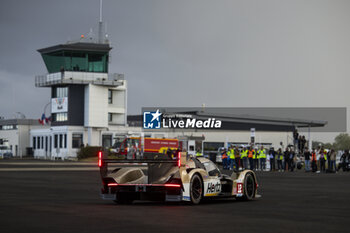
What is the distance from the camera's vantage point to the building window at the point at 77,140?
265 ft

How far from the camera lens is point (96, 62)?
3100 inches

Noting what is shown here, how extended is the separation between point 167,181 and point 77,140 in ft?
219

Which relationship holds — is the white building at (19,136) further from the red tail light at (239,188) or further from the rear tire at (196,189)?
the rear tire at (196,189)

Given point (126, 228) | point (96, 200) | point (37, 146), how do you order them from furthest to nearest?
1. point (37, 146)
2. point (96, 200)
3. point (126, 228)

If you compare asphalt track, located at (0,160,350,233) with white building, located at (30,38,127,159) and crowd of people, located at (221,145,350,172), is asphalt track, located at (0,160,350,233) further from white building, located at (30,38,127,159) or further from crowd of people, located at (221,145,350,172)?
white building, located at (30,38,127,159)

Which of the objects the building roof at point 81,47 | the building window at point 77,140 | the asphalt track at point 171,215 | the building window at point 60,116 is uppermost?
the building roof at point 81,47

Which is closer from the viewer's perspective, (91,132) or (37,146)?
(91,132)

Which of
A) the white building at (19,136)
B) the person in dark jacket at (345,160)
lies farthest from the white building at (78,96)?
the person in dark jacket at (345,160)

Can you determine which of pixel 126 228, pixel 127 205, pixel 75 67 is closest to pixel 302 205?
pixel 127 205

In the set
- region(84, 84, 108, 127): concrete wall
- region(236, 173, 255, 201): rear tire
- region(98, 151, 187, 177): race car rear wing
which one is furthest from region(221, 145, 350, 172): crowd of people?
region(84, 84, 108, 127): concrete wall

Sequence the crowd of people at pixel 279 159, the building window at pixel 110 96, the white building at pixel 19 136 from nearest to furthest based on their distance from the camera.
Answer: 1. the crowd of people at pixel 279 159
2. the building window at pixel 110 96
3. the white building at pixel 19 136

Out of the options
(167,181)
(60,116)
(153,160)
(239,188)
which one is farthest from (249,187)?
(60,116)

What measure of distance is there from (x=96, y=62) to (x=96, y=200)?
62.8 m

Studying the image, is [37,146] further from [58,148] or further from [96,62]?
[96,62]
